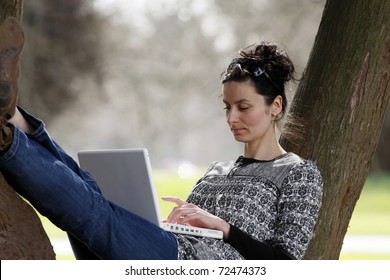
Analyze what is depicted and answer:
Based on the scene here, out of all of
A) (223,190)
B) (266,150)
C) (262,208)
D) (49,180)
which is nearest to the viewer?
(49,180)

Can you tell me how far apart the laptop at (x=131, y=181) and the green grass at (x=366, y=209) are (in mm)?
6028

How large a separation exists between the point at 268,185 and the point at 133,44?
24.5 metres

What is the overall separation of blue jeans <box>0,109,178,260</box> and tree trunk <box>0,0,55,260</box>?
69 millimetres

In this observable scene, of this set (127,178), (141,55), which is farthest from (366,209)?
(141,55)

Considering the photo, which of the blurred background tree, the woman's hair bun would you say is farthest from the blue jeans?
the blurred background tree

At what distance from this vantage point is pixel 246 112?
3.71m

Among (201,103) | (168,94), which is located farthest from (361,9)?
(201,103)

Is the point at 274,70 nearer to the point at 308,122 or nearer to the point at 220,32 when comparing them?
the point at 308,122

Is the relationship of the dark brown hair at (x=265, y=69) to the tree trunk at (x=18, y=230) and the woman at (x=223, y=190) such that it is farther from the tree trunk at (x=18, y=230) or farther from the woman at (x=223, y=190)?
the tree trunk at (x=18, y=230)

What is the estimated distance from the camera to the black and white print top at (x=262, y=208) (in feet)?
11.0

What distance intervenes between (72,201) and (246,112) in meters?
1.10

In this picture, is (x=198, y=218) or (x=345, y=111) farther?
(x=345, y=111)

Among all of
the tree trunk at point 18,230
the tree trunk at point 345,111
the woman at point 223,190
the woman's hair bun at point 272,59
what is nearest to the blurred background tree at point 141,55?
the tree trunk at point 345,111

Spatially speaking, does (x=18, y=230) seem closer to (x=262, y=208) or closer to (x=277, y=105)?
(x=262, y=208)
